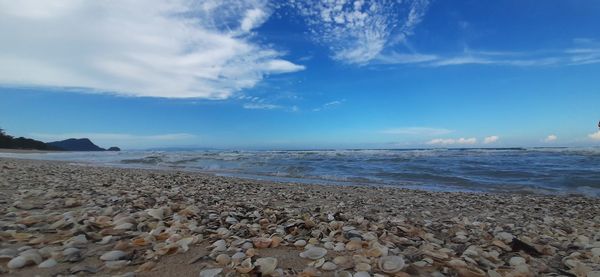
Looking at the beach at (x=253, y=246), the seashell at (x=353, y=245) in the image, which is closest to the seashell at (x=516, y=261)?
the beach at (x=253, y=246)

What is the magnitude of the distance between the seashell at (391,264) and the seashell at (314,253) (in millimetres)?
473

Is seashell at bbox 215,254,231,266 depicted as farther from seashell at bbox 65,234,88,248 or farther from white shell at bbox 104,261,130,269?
seashell at bbox 65,234,88,248

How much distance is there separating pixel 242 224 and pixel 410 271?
6.64ft

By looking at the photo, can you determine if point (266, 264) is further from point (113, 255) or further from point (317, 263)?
point (113, 255)

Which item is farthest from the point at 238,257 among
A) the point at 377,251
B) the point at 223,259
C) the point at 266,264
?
the point at 377,251

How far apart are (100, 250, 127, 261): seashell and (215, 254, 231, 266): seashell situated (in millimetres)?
774

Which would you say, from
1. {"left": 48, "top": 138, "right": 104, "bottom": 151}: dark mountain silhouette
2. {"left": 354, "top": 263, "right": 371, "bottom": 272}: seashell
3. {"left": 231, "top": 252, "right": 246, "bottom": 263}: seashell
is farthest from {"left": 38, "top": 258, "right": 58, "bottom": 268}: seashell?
{"left": 48, "top": 138, "right": 104, "bottom": 151}: dark mountain silhouette

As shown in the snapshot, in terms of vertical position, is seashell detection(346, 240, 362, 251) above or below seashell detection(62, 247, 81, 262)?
below

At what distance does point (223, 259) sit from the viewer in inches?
102

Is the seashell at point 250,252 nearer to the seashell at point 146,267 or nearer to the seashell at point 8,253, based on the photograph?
the seashell at point 146,267

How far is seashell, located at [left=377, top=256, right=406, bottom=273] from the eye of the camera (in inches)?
96.0

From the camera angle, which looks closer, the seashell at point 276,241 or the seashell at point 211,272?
the seashell at point 211,272

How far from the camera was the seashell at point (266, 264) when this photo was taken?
2.36 meters

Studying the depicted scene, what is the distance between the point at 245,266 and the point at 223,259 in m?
0.24
